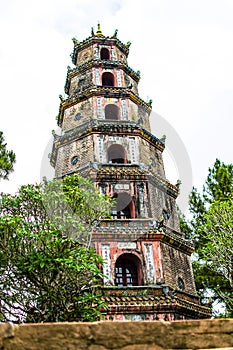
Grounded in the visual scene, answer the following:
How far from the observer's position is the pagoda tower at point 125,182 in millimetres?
14219

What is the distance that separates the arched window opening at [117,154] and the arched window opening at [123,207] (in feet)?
6.53

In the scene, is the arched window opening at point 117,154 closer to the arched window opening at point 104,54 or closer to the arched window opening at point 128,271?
the arched window opening at point 128,271

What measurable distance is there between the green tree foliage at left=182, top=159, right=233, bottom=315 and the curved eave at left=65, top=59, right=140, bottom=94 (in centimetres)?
675

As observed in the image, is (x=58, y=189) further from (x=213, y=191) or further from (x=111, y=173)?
(x=213, y=191)

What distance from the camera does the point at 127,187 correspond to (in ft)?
56.4

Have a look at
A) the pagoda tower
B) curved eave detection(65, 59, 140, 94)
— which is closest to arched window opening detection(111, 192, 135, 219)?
the pagoda tower

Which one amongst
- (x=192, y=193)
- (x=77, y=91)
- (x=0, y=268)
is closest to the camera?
(x=0, y=268)

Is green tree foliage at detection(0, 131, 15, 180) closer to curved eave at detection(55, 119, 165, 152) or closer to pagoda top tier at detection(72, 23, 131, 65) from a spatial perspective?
curved eave at detection(55, 119, 165, 152)

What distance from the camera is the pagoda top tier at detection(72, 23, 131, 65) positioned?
24.0 meters

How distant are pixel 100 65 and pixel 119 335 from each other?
20.3m

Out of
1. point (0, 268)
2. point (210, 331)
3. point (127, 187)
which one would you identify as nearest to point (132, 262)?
point (127, 187)

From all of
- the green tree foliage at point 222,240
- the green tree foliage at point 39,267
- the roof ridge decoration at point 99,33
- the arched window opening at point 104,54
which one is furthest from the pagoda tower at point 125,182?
the green tree foliage at point 39,267

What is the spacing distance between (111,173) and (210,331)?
45.7 ft

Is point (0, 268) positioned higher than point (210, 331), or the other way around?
point (0, 268)
